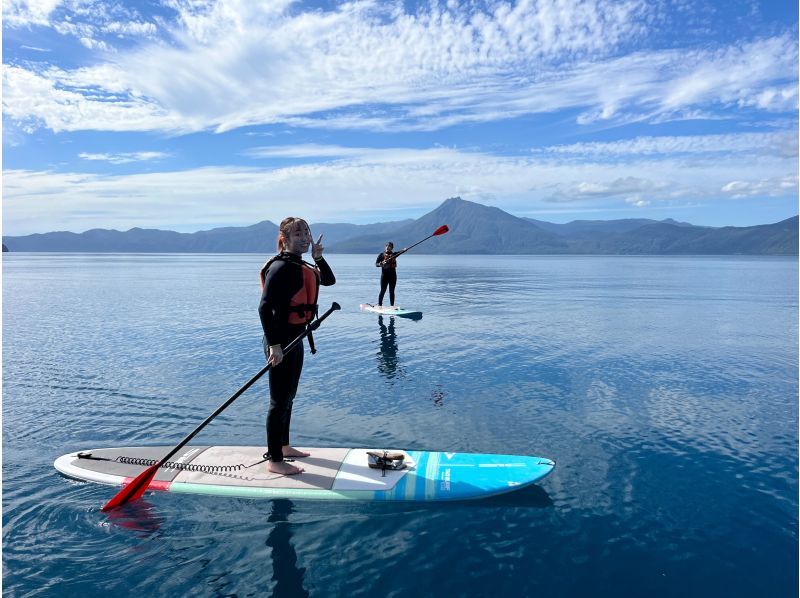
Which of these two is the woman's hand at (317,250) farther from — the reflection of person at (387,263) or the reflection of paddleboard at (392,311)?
the reflection of paddleboard at (392,311)

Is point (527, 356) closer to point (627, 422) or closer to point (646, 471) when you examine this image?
point (627, 422)

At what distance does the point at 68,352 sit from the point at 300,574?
14.8 meters

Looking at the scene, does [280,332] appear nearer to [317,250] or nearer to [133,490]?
[317,250]

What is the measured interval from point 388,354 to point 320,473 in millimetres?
8958

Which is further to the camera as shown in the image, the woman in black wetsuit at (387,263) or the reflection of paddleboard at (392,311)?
the reflection of paddleboard at (392,311)

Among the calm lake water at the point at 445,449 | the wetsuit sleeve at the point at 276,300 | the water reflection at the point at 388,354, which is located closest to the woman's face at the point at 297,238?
the wetsuit sleeve at the point at 276,300

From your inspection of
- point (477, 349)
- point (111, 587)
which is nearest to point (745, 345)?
point (477, 349)

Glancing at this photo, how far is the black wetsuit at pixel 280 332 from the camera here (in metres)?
6.99

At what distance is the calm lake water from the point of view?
18.6 ft

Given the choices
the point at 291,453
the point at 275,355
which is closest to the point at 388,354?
the point at 291,453

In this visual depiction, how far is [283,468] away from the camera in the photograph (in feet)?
25.0

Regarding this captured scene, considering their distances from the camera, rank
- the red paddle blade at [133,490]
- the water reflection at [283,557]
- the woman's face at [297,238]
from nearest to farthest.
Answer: the water reflection at [283,557]
the red paddle blade at [133,490]
the woman's face at [297,238]

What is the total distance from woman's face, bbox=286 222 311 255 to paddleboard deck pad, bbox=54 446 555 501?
11.0ft

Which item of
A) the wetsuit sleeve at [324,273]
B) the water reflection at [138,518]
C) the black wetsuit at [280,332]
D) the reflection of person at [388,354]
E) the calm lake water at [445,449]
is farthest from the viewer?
the reflection of person at [388,354]
